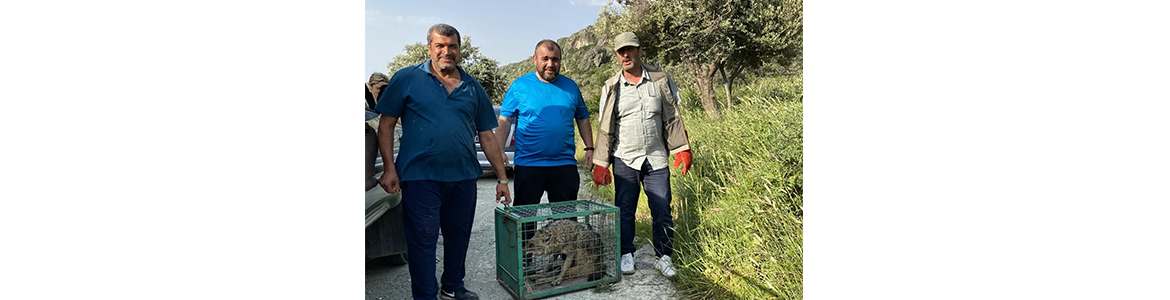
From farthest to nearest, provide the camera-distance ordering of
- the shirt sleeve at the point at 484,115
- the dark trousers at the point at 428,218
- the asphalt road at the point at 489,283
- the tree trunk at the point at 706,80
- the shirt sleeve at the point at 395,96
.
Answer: the tree trunk at the point at 706,80 < the asphalt road at the point at 489,283 < the shirt sleeve at the point at 484,115 < the dark trousers at the point at 428,218 < the shirt sleeve at the point at 395,96

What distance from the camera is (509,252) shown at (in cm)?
309

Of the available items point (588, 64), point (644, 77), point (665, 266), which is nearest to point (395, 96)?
point (644, 77)

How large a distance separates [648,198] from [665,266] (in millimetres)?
415

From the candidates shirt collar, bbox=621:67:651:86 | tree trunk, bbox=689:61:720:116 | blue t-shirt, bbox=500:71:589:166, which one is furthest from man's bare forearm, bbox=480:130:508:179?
tree trunk, bbox=689:61:720:116

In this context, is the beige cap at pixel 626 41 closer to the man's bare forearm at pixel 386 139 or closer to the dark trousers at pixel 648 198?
the dark trousers at pixel 648 198

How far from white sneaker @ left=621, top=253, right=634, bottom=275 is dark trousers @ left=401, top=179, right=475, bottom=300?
3.51 feet

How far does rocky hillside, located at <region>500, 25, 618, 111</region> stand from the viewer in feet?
42.2

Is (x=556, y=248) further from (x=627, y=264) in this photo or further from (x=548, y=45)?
(x=548, y=45)

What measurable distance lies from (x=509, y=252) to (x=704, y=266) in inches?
42.3

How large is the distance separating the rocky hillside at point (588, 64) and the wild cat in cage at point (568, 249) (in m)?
3.56

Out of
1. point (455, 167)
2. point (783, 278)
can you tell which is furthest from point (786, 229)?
point (455, 167)

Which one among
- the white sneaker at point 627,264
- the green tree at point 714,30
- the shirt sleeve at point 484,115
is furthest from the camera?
the green tree at point 714,30

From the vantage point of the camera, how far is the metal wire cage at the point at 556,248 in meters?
3.02

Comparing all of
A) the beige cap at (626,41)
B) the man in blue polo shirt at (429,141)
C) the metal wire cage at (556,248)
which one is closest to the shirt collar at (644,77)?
the beige cap at (626,41)
